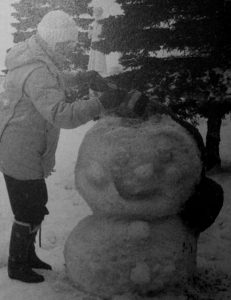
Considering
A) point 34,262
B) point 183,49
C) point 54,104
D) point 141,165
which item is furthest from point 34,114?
point 183,49

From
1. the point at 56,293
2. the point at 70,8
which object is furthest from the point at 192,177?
the point at 70,8

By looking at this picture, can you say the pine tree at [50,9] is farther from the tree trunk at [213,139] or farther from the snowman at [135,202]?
the snowman at [135,202]

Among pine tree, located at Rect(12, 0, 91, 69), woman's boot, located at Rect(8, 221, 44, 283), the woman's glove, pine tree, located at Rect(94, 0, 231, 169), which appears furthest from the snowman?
pine tree, located at Rect(12, 0, 91, 69)

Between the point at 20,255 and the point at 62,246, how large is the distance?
1125 mm

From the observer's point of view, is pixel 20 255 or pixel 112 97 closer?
pixel 112 97

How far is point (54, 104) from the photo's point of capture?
10.8 ft

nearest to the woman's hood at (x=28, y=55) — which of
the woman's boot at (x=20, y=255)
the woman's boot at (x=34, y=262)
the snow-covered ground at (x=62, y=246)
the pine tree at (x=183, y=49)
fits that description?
the woman's boot at (x=20, y=255)

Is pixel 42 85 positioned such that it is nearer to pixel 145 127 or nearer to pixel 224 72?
pixel 145 127

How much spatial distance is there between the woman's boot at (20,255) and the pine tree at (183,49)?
3211 millimetres

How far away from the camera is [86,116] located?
10.9ft

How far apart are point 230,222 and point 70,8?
8519mm

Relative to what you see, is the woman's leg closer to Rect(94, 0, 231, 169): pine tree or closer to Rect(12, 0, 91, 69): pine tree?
Rect(94, 0, 231, 169): pine tree

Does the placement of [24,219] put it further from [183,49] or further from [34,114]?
[183,49]

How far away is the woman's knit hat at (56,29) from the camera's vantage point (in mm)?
3412
